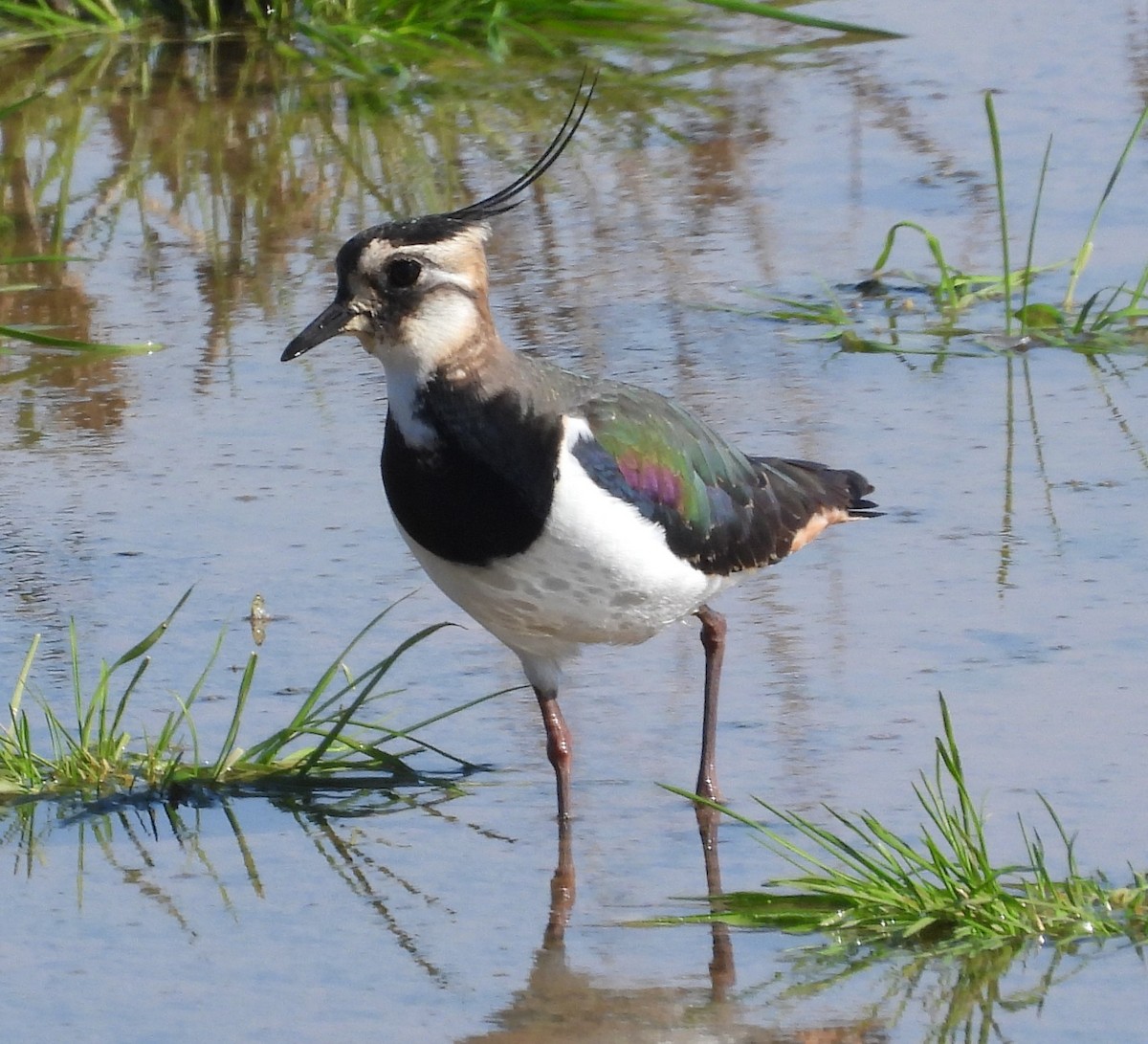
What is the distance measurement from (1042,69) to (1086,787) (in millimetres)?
5587

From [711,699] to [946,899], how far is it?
3.10 feet

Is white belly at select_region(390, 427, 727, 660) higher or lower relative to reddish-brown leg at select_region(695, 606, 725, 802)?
higher

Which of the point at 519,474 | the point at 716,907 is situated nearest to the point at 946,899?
the point at 716,907

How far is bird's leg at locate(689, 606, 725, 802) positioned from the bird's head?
81 centimetres

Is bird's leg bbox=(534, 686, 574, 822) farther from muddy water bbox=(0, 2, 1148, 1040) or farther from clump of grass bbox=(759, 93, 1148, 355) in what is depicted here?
clump of grass bbox=(759, 93, 1148, 355)

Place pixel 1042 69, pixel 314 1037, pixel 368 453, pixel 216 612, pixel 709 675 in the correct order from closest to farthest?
pixel 314 1037 < pixel 709 675 < pixel 216 612 < pixel 368 453 < pixel 1042 69

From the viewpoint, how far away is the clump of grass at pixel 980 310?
21.8ft

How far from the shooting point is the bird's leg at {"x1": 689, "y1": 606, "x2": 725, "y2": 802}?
14.8 ft

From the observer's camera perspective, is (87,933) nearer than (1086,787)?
Yes

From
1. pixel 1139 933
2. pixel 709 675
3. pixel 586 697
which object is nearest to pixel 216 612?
pixel 586 697

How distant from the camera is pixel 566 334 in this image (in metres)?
6.88

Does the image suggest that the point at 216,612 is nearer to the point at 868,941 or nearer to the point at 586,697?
the point at 586,697

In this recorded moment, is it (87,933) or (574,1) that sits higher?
(574,1)

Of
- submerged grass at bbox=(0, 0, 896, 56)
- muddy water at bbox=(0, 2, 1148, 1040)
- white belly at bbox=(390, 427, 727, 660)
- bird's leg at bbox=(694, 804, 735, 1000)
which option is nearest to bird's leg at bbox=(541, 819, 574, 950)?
muddy water at bbox=(0, 2, 1148, 1040)
